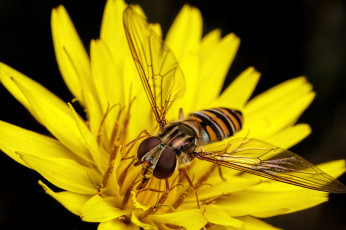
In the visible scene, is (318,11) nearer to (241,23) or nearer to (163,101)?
(241,23)

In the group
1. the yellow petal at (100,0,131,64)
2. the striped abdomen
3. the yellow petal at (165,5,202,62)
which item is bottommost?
the striped abdomen

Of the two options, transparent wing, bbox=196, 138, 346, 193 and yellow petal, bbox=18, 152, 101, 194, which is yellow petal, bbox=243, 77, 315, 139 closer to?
transparent wing, bbox=196, 138, 346, 193

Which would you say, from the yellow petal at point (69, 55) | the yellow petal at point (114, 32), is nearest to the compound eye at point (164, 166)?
the yellow petal at point (69, 55)

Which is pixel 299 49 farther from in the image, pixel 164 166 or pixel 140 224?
pixel 140 224

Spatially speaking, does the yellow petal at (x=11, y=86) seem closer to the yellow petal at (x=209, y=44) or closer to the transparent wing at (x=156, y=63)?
the transparent wing at (x=156, y=63)

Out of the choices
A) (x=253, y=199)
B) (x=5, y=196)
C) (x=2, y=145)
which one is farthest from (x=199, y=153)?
(x=5, y=196)

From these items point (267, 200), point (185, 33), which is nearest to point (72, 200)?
point (267, 200)

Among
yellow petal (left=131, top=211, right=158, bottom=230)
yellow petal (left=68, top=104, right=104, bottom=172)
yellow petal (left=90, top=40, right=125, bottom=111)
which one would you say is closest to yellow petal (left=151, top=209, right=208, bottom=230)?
yellow petal (left=131, top=211, right=158, bottom=230)
